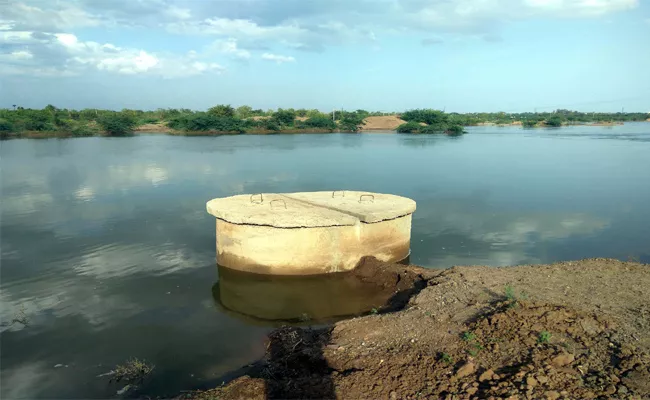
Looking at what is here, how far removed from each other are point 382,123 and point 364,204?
6988 cm

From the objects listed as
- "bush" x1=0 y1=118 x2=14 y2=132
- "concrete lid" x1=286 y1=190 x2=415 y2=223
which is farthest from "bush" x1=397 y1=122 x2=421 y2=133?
"concrete lid" x1=286 y1=190 x2=415 y2=223

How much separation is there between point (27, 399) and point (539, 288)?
23.1 ft

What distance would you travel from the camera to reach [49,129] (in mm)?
50000

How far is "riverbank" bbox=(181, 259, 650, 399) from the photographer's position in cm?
454

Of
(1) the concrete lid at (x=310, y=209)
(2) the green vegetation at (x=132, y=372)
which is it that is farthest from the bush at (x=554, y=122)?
(2) the green vegetation at (x=132, y=372)

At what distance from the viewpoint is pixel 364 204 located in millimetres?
10562

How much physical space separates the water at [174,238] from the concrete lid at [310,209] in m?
1.32

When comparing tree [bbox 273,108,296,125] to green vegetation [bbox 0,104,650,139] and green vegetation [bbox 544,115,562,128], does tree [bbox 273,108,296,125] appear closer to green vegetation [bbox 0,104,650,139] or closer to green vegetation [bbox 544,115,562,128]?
green vegetation [bbox 0,104,650,139]

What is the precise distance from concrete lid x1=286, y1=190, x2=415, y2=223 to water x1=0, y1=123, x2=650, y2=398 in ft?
4.35

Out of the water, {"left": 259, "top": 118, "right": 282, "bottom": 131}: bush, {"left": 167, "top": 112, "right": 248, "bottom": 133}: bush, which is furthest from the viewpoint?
{"left": 259, "top": 118, "right": 282, "bottom": 131}: bush

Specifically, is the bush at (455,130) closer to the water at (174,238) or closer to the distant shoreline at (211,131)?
the distant shoreline at (211,131)

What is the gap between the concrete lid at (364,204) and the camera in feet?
31.3

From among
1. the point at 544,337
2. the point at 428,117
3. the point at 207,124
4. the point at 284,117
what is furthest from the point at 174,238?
the point at 428,117

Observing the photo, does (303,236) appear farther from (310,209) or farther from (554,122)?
(554,122)
